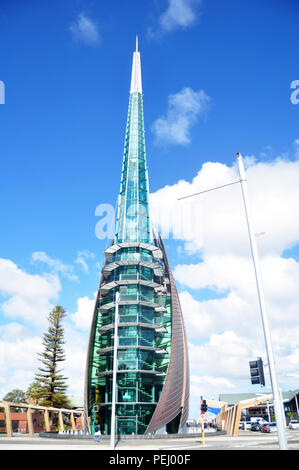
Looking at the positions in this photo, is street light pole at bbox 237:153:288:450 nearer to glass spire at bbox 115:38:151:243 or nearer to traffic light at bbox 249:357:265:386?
traffic light at bbox 249:357:265:386

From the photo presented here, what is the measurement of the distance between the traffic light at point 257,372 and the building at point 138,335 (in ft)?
100

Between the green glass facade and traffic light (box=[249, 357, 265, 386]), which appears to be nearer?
traffic light (box=[249, 357, 265, 386])

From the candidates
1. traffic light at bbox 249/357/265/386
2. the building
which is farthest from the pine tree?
traffic light at bbox 249/357/265/386

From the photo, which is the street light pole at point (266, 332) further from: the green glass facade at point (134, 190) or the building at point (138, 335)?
the green glass facade at point (134, 190)

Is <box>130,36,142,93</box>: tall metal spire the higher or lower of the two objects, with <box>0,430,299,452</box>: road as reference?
higher

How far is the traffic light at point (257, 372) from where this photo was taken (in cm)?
1088

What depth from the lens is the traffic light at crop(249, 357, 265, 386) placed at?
10.9 metres

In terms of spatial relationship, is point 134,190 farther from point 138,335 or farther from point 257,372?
point 257,372

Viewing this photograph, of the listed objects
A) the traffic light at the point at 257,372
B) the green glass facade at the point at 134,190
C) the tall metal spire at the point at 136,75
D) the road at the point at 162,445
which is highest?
the tall metal spire at the point at 136,75

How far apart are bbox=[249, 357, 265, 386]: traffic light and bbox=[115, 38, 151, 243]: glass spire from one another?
1570 inches

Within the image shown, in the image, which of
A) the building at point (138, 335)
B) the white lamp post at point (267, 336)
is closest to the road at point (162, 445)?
the building at point (138, 335)


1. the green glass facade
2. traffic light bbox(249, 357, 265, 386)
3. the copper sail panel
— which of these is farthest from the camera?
the green glass facade

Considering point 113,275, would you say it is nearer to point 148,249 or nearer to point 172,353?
point 148,249

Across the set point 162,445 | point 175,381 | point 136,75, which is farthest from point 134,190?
point 162,445
